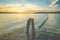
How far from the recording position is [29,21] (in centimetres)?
240

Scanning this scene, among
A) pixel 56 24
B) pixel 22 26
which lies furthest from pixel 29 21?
pixel 56 24

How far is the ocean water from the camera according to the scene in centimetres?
237

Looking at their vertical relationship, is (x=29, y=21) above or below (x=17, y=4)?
below

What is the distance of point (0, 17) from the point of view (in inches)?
94.3

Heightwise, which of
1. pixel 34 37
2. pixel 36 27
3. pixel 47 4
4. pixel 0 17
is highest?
pixel 47 4

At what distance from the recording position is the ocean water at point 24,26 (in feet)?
7.77

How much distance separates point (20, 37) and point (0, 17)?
489mm

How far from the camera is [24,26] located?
2.41m

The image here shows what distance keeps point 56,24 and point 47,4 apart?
15.1 inches

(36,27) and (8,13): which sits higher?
(8,13)

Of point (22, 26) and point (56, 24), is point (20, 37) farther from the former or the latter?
point (56, 24)

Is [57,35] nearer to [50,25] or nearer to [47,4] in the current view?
[50,25]

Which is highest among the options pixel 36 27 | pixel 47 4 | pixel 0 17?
pixel 47 4

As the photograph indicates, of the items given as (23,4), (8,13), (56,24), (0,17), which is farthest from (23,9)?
(56,24)
